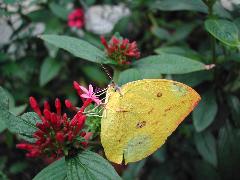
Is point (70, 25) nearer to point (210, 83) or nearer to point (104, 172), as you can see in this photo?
point (210, 83)

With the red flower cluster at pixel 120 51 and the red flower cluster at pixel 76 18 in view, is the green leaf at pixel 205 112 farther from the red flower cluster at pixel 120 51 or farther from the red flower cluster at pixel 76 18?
the red flower cluster at pixel 76 18

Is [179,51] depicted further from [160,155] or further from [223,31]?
[160,155]

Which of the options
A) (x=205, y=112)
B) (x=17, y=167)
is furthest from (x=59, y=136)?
(x=17, y=167)

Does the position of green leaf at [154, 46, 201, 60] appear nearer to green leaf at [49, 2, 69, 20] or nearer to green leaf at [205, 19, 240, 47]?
green leaf at [205, 19, 240, 47]

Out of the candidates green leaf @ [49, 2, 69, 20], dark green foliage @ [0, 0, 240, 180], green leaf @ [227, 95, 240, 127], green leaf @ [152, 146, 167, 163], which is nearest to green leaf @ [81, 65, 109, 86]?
dark green foliage @ [0, 0, 240, 180]

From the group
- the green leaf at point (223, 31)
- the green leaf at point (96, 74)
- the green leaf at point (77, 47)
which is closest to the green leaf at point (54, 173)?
the green leaf at point (77, 47)

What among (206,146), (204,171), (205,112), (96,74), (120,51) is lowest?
(204,171)

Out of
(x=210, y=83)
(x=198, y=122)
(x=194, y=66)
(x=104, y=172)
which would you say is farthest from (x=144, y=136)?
(x=210, y=83)
